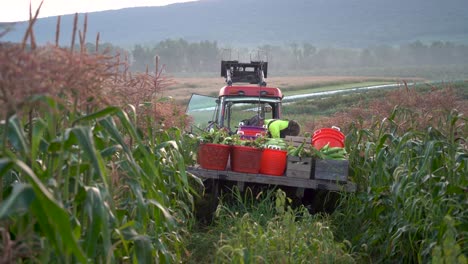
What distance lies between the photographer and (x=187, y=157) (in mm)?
8289

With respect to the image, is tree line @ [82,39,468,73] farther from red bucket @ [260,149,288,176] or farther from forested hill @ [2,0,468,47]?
red bucket @ [260,149,288,176]

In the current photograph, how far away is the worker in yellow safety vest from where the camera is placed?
9.27 m

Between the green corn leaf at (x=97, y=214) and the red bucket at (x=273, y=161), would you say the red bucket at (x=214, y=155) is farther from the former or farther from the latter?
the green corn leaf at (x=97, y=214)

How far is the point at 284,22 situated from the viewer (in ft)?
556

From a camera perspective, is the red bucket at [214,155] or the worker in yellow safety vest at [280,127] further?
the worker in yellow safety vest at [280,127]

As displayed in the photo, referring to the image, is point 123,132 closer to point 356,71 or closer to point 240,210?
point 240,210

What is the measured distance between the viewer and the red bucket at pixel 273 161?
7398mm

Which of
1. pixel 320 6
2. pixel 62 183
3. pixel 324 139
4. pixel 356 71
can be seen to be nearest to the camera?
pixel 62 183

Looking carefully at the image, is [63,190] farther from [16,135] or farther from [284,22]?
[284,22]

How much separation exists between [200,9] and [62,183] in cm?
18532

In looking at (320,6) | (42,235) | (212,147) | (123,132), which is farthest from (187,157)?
(320,6)

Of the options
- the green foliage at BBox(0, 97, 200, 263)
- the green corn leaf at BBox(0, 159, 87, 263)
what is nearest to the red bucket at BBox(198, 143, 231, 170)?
the green foliage at BBox(0, 97, 200, 263)

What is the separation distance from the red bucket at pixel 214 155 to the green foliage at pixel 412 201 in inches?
53.1

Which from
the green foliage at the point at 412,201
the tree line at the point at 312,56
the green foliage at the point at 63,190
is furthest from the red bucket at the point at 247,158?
the tree line at the point at 312,56
